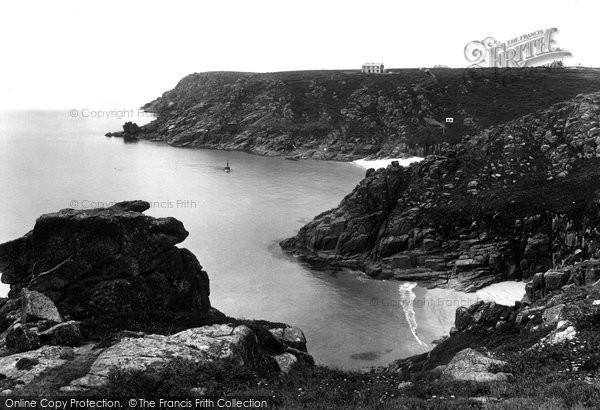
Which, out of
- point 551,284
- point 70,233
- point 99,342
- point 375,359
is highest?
point 70,233

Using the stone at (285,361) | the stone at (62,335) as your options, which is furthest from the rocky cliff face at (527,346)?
the stone at (62,335)

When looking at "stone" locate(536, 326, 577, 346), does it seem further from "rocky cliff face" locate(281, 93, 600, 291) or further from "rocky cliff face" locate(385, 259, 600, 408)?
"rocky cliff face" locate(281, 93, 600, 291)

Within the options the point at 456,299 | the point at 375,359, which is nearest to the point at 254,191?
the point at 456,299

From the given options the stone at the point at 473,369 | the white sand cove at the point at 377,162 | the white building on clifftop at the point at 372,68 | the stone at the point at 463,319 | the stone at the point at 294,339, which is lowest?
the stone at the point at 294,339

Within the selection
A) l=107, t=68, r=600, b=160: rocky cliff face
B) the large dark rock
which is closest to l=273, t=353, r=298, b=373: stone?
the large dark rock

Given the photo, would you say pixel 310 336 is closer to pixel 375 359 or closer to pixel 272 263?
pixel 375 359

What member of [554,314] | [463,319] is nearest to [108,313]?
[463,319]

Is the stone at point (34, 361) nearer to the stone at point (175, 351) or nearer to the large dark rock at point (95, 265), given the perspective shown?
the stone at point (175, 351)
